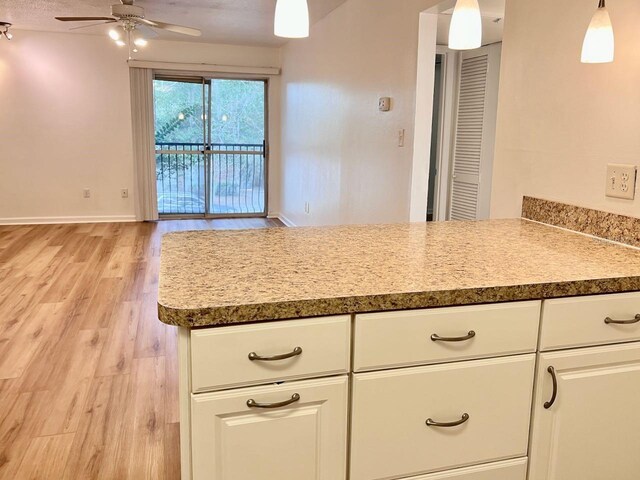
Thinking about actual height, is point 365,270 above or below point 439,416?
above

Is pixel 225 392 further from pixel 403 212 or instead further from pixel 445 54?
pixel 445 54

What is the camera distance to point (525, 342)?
1.34m

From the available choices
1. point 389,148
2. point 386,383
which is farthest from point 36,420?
point 389,148

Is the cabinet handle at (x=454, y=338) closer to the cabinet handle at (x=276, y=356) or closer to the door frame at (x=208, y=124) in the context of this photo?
the cabinet handle at (x=276, y=356)

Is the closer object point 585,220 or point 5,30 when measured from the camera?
point 585,220

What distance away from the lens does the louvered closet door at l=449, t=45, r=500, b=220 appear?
434cm

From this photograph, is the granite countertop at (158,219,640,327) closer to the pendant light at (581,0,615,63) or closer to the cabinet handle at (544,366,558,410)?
the cabinet handle at (544,366,558,410)

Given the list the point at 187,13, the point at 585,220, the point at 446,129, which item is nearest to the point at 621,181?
the point at 585,220

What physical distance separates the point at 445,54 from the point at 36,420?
413 cm

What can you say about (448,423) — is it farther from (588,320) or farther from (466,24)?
(466,24)

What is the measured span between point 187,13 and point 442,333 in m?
4.90

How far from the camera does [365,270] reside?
4.56 ft

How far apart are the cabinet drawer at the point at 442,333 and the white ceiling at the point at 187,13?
393 cm

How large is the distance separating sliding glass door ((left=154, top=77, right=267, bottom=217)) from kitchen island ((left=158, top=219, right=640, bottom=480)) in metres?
6.13
